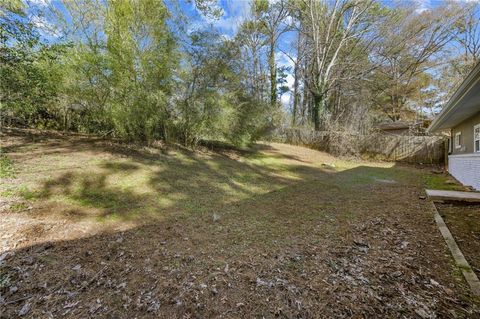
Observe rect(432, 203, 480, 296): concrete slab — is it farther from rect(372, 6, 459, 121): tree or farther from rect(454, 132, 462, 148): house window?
rect(372, 6, 459, 121): tree

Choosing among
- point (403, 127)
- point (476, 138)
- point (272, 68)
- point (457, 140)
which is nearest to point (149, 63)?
point (476, 138)

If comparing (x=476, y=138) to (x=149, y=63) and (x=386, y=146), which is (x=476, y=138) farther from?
(x=149, y=63)

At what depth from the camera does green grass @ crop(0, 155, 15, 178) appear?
3.83 meters

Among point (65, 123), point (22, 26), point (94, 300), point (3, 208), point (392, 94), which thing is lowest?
point (94, 300)

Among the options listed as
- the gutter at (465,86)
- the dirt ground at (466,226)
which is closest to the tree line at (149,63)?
the gutter at (465,86)

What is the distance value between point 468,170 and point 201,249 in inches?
304

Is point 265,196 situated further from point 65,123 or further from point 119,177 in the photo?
point 65,123

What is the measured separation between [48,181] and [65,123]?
5241 millimetres

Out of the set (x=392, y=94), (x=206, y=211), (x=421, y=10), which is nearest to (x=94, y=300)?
(x=206, y=211)

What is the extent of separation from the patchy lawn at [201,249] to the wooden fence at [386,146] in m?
7.46

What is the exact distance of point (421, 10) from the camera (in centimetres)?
1423

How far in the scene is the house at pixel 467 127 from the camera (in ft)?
13.3

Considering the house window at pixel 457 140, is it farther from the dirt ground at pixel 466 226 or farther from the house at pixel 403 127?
the house at pixel 403 127

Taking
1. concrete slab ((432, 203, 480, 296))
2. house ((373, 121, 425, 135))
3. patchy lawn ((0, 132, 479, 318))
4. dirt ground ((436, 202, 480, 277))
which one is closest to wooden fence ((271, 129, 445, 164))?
house ((373, 121, 425, 135))
